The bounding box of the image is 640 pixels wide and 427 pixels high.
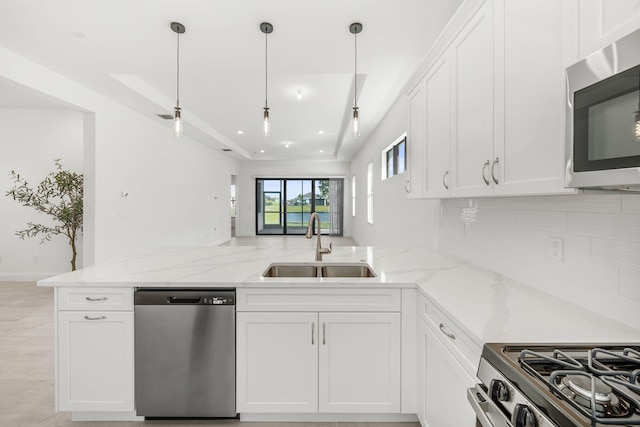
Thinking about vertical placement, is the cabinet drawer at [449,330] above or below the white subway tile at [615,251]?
below

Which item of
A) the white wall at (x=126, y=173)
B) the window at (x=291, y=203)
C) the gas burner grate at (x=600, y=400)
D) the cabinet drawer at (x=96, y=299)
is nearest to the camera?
the gas burner grate at (x=600, y=400)

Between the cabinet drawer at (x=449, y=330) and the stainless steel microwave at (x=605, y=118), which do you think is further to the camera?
the cabinet drawer at (x=449, y=330)

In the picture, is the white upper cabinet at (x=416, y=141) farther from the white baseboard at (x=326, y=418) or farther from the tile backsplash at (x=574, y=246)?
the white baseboard at (x=326, y=418)

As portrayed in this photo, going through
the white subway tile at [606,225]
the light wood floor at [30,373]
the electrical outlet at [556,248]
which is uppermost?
the white subway tile at [606,225]

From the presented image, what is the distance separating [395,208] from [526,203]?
111 inches

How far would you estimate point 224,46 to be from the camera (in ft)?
9.62

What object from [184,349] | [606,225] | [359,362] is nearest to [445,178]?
[606,225]

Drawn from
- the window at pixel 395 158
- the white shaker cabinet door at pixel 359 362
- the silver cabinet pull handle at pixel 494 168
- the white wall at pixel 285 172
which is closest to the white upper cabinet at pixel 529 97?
the silver cabinet pull handle at pixel 494 168

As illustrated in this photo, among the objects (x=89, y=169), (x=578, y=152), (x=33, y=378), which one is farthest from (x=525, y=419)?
(x=89, y=169)

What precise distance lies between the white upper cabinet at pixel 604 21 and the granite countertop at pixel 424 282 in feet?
2.89

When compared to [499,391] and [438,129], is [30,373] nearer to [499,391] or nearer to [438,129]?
[499,391]

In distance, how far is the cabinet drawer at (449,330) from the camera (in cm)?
114

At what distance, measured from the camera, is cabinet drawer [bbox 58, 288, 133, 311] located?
5.80 feet

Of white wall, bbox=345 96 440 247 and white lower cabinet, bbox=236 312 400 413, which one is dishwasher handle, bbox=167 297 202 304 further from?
white wall, bbox=345 96 440 247
